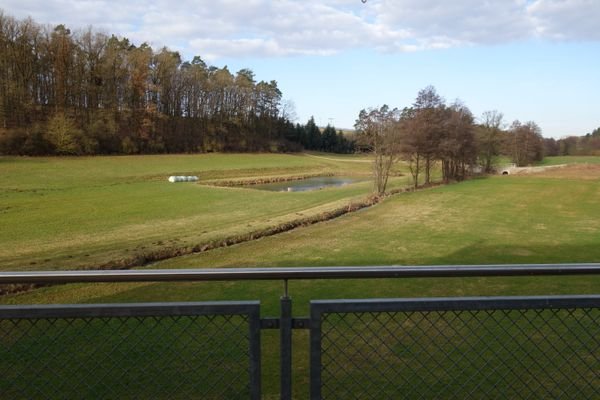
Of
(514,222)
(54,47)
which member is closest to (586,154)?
(514,222)

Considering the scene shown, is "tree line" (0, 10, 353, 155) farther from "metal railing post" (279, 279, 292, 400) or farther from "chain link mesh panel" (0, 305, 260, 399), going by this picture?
"metal railing post" (279, 279, 292, 400)

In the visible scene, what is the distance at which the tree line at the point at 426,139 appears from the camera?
27.2 meters

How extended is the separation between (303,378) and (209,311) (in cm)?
228

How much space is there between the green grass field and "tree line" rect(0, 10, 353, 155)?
16.9 metres

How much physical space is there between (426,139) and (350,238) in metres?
19.6

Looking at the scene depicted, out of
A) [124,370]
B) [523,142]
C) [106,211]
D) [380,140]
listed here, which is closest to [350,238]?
[124,370]

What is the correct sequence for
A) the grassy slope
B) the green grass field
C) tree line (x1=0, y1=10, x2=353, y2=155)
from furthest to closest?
1. tree line (x1=0, y1=10, x2=353, y2=155)
2. the grassy slope
3. the green grass field

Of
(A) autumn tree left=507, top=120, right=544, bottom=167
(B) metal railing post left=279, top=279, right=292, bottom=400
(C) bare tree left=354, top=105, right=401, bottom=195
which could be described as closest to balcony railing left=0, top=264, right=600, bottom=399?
(B) metal railing post left=279, top=279, right=292, bottom=400

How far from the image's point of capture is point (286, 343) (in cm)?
206

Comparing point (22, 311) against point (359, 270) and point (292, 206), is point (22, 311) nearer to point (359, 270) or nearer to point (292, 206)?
point (359, 270)

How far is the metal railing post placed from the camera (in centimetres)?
205

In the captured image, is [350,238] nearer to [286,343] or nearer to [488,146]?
[286,343]

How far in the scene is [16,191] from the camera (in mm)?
22906

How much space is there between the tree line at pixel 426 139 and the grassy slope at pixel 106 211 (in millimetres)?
3453
